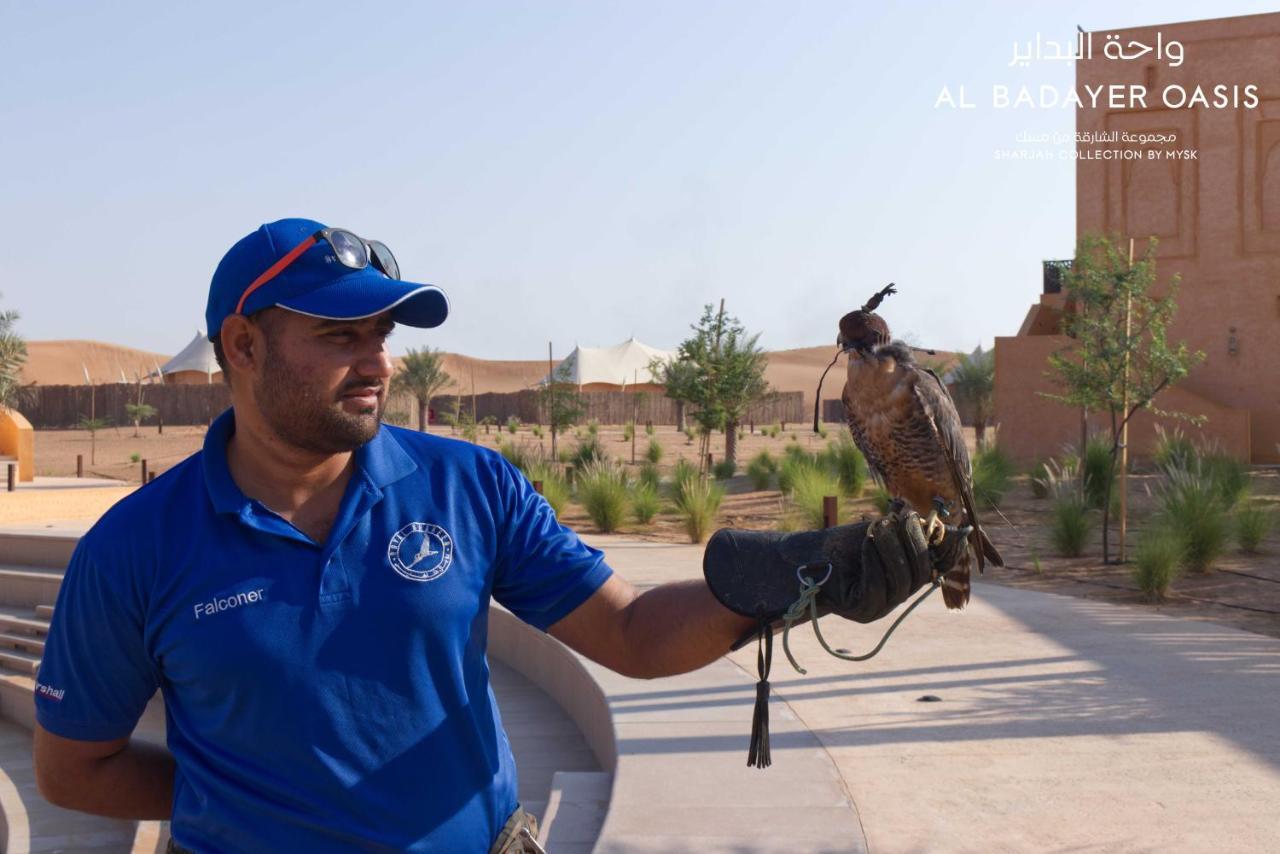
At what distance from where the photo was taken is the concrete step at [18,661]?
982 cm

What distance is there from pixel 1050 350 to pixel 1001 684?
1798 cm

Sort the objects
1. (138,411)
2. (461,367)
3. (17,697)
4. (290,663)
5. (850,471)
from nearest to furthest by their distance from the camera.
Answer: (290,663) → (17,697) → (850,471) → (138,411) → (461,367)

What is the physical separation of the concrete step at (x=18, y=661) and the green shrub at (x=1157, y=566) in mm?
8618

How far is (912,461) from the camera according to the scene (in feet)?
16.8

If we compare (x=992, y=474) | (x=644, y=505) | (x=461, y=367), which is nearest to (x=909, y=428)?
(x=644, y=505)

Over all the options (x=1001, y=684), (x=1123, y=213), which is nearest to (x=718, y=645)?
(x=1001, y=684)

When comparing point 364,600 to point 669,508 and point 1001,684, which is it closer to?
point 1001,684

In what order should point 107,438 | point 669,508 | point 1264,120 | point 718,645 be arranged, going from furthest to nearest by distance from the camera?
point 107,438
point 1264,120
point 669,508
point 718,645

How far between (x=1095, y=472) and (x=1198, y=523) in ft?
17.4

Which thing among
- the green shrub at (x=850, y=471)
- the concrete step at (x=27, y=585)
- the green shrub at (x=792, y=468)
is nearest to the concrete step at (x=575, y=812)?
the concrete step at (x=27, y=585)

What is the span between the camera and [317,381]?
2074 millimetres

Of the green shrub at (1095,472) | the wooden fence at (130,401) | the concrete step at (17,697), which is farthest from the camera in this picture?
the wooden fence at (130,401)

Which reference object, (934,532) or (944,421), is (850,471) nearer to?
(944,421)

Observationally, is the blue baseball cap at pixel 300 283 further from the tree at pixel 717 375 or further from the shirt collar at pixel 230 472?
the tree at pixel 717 375
